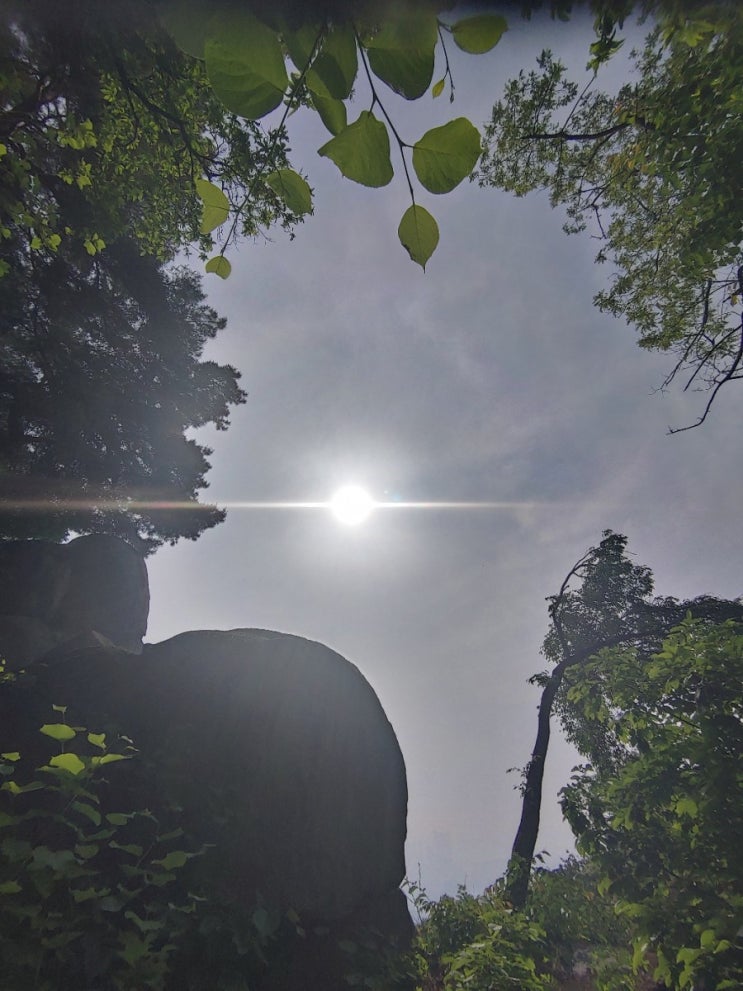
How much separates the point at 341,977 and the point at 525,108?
11.3 metres

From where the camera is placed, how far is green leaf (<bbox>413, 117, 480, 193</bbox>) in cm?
53

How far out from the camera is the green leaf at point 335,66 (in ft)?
1.84

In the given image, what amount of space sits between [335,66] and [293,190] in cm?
27

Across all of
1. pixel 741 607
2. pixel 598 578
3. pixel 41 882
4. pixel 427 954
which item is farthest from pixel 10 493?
pixel 741 607

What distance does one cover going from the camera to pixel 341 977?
418cm

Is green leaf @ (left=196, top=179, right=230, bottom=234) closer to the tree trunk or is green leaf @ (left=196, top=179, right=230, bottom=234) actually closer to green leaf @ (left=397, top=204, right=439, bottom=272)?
green leaf @ (left=397, top=204, right=439, bottom=272)

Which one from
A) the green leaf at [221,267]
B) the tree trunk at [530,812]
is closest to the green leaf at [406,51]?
the green leaf at [221,267]

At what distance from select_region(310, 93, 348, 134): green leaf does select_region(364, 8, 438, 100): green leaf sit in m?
0.08

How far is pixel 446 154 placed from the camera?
557mm

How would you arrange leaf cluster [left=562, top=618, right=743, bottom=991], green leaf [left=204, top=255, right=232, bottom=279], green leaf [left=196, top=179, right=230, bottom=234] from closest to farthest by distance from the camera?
green leaf [left=196, top=179, right=230, bottom=234], green leaf [left=204, top=255, right=232, bottom=279], leaf cluster [left=562, top=618, right=743, bottom=991]

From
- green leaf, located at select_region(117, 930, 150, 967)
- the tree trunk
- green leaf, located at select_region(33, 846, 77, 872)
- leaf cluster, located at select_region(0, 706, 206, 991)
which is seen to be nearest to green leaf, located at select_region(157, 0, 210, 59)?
leaf cluster, located at select_region(0, 706, 206, 991)

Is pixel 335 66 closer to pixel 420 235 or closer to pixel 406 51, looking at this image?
pixel 406 51

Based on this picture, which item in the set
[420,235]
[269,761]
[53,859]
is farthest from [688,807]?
[269,761]

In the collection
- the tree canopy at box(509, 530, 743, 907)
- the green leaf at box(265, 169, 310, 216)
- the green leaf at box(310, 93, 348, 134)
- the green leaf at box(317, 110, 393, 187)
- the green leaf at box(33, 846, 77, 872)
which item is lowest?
the green leaf at box(33, 846, 77, 872)
